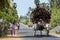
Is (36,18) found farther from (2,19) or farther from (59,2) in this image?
(59,2)

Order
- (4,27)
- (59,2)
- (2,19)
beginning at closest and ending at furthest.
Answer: (4,27)
(2,19)
(59,2)

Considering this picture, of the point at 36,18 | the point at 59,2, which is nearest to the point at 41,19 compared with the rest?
the point at 36,18

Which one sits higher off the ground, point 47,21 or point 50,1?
point 50,1

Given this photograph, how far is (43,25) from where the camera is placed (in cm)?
3133

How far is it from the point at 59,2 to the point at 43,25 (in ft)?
111

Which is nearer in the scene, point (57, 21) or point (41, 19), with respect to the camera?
point (41, 19)

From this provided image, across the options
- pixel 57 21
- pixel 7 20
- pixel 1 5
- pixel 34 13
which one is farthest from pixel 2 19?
pixel 57 21

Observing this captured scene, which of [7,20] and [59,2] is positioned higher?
[59,2]

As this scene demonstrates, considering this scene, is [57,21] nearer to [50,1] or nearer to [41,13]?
[41,13]

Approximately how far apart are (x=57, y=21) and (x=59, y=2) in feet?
55.0

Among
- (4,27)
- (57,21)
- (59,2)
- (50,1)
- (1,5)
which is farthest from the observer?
(50,1)

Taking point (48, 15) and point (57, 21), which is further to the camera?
point (57, 21)

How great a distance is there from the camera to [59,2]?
64.4 m

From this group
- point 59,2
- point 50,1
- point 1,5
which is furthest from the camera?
point 50,1
